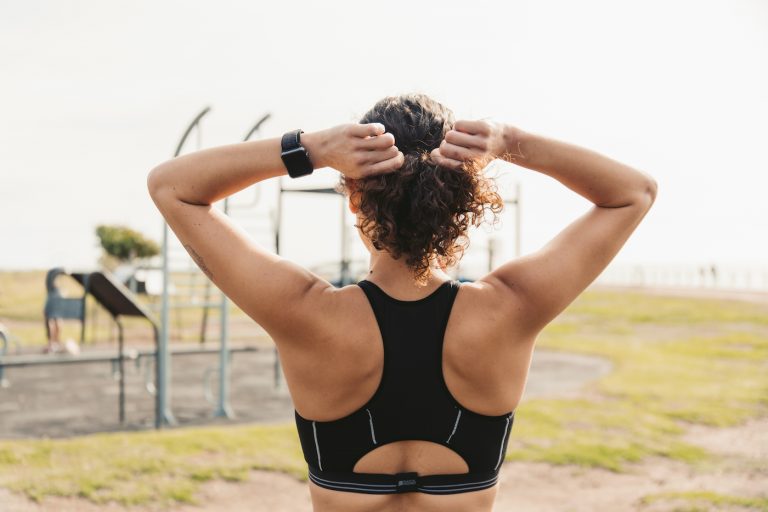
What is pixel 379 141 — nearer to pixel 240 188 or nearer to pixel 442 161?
pixel 442 161

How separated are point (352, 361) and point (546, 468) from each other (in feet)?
15.1

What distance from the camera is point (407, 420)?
4.62 feet

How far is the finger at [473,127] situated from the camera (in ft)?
4.54

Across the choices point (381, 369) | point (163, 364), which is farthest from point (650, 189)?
point (163, 364)

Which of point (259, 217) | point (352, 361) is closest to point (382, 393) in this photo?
point (352, 361)

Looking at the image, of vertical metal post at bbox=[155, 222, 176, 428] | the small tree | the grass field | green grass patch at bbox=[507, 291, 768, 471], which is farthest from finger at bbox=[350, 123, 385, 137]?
the small tree

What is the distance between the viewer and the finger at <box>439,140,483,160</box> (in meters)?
1.36

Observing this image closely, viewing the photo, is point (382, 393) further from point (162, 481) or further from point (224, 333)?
point (224, 333)

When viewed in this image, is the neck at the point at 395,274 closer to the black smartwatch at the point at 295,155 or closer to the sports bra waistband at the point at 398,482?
the black smartwatch at the point at 295,155

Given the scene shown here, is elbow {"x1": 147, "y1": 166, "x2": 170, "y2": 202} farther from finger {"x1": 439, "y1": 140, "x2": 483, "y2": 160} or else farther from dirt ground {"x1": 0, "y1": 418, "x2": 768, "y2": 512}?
dirt ground {"x1": 0, "y1": 418, "x2": 768, "y2": 512}

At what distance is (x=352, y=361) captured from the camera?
4.53 feet

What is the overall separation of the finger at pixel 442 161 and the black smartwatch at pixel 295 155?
0.25 metres

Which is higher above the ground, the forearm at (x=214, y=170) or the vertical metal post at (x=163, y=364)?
the forearm at (x=214, y=170)

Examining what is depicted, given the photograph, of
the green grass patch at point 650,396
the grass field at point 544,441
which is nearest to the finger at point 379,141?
the grass field at point 544,441
